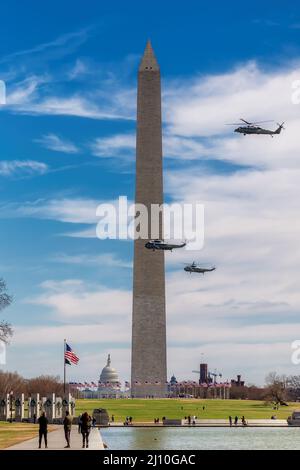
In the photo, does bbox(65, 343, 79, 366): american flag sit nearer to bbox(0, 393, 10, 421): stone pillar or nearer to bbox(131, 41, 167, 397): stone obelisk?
bbox(0, 393, 10, 421): stone pillar

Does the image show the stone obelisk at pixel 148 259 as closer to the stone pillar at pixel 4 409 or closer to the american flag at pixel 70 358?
the stone pillar at pixel 4 409

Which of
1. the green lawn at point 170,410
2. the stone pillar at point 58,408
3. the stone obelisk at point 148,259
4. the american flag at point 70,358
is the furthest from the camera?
the stone obelisk at point 148,259

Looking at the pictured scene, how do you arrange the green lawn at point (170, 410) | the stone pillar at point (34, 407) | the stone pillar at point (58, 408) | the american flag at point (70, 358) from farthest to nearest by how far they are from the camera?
1. the green lawn at point (170, 410)
2. the stone pillar at point (58, 408)
3. the stone pillar at point (34, 407)
4. the american flag at point (70, 358)

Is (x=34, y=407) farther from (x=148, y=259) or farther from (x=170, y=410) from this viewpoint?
(x=148, y=259)

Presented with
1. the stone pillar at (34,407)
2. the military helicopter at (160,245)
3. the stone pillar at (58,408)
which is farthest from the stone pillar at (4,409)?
the military helicopter at (160,245)

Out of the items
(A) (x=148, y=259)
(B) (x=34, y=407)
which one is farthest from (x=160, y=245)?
(B) (x=34, y=407)

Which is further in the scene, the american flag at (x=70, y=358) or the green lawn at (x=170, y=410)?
the green lawn at (x=170, y=410)

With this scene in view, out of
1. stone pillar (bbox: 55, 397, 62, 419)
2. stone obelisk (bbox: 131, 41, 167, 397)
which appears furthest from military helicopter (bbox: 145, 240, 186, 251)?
stone pillar (bbox: 55, 397, 62, 419)

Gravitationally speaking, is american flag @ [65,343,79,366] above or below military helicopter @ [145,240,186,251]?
below

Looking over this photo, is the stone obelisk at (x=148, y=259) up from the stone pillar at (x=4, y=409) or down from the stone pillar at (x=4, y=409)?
up
